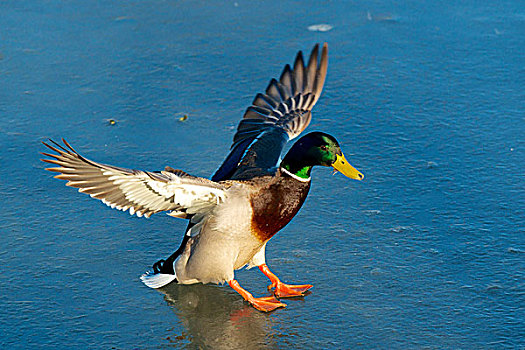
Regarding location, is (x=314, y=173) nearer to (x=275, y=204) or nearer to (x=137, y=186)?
(x=275, y=204)

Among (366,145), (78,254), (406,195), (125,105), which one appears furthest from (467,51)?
(78,254)

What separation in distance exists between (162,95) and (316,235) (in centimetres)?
226

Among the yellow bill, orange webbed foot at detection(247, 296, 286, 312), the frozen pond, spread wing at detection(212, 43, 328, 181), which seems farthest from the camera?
spread wing at detection(212, 43, 328, 181)

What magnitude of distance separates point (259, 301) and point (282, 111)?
4.61 feet

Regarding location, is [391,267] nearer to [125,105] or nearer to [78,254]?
[78,254]

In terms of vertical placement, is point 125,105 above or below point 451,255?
above

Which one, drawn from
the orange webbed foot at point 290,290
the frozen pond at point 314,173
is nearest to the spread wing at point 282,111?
the frozen pond at point 314,173

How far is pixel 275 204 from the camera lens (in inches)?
142

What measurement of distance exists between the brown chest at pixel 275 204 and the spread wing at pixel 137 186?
8.0 inches

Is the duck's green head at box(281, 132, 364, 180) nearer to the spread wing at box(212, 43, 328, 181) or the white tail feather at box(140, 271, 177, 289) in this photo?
the spread wing at box(212, 43, 328, 181)

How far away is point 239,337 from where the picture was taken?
337 cm

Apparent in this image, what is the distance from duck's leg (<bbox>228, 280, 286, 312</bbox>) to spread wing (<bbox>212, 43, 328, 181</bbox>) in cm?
76

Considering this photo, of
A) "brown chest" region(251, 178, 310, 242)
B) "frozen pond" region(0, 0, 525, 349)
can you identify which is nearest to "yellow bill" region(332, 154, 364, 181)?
"brown chest" region(251, 178, 310, 242)

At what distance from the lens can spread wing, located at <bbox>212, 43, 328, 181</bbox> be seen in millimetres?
4215
